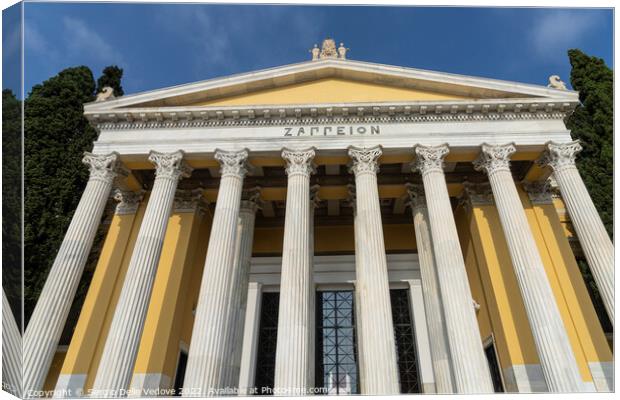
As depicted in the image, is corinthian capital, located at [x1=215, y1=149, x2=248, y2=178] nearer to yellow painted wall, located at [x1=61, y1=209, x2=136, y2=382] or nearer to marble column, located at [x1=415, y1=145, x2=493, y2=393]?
yellow painted wall, located at [x1=61, y1=209, x2=136, y2=382]

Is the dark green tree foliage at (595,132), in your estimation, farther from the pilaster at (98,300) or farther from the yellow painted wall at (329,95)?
the pilaster at (98,300)

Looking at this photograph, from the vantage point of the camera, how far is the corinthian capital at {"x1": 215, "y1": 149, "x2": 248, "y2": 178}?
16.2 metres

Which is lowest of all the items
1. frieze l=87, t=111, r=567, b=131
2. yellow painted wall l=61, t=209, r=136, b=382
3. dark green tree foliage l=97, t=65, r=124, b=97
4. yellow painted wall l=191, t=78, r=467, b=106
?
yellow painted wall l=61, t=209, r=136, b=382

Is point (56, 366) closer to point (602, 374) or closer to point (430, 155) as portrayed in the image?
point (430, 155)

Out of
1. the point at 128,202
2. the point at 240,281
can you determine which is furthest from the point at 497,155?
the point at 128,202

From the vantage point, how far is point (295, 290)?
13.4 meters

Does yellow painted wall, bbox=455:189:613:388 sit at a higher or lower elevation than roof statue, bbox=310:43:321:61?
lower

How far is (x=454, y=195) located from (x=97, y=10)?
16.0 m

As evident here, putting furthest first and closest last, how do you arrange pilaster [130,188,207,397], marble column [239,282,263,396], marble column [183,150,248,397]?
1. marble column [239,282,263,396]
2. pilaster [130,188,207,397]
3. marble column [183,150,248,397]

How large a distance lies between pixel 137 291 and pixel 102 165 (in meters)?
5.64

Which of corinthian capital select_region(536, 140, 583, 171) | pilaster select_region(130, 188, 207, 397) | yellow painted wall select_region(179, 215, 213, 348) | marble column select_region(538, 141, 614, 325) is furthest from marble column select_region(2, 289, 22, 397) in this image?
corinthian capital select_region(536, 140, 583, 171)

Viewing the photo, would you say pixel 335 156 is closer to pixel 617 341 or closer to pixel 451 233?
pixel 451 233

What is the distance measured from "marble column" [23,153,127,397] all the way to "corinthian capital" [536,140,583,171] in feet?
55.5

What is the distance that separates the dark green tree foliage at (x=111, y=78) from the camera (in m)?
25.8
